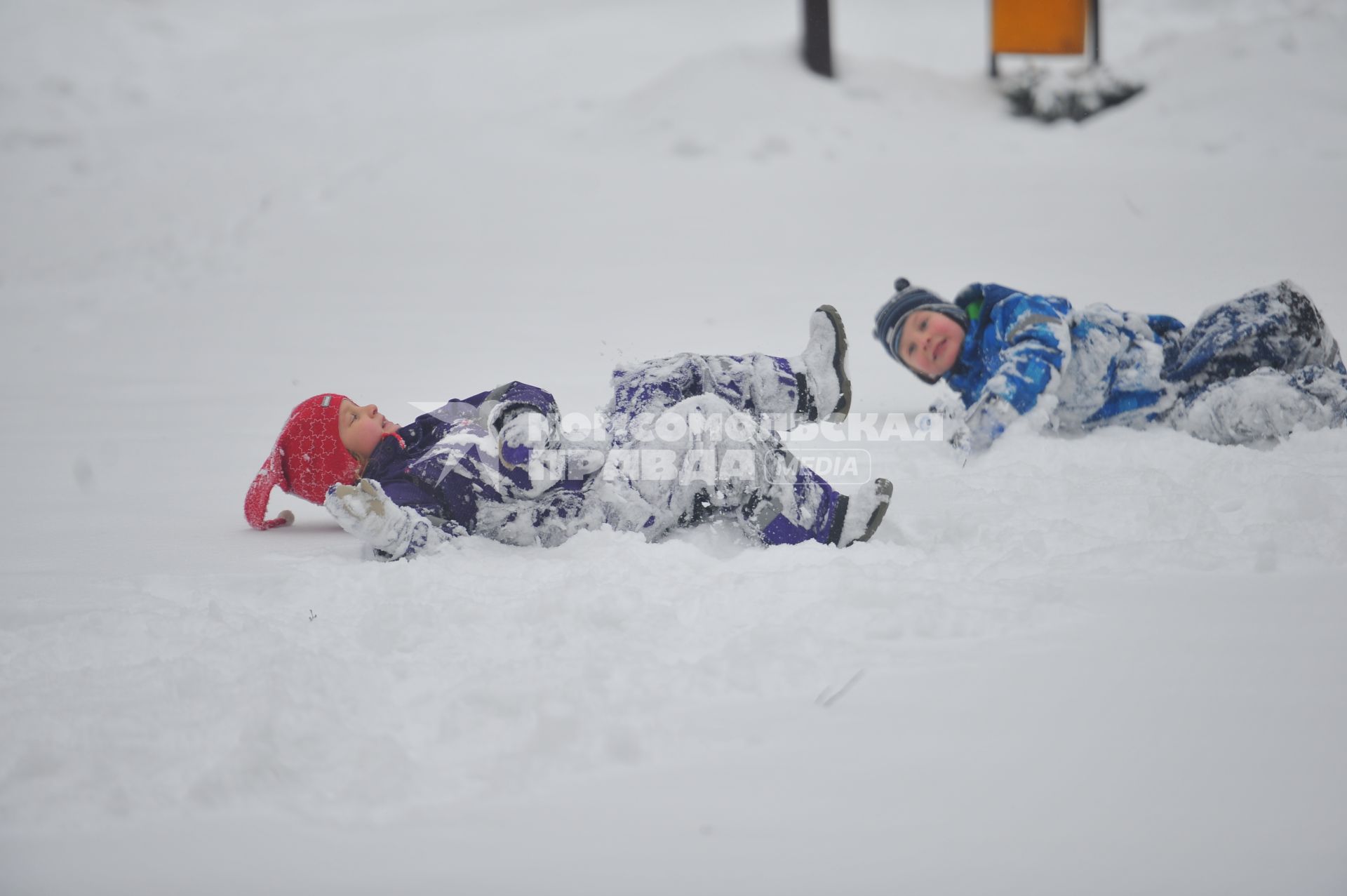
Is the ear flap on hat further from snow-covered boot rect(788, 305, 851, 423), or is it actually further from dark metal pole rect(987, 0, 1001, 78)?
dark metal pole rect(987, 0, 1001, 78)

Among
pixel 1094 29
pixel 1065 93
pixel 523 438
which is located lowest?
pixel 523 438

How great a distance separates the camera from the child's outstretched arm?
2.97 metres

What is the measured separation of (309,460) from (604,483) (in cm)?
76

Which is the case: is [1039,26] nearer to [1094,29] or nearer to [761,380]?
[1094,29]

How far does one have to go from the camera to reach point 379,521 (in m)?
2.21

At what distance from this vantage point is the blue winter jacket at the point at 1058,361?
2990 mm

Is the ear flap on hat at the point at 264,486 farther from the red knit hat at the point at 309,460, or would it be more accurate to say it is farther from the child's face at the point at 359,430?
the child's face at the point at 359,430

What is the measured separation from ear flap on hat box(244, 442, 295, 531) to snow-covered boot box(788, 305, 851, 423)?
1340 millimetres

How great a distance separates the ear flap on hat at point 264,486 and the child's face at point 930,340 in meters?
1.86

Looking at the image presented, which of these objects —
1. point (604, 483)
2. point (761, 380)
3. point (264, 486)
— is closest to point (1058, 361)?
point (761, 380)

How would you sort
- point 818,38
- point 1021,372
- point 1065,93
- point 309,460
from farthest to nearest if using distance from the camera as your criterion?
1. point 818,38
2. point 1065,93
3. point 1021,372
4. point 309,460

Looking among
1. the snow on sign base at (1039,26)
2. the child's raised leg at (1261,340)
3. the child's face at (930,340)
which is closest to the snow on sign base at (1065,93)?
the snow on sign base at (1039,26)

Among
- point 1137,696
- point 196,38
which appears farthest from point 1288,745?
point 196,38

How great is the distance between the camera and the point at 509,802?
1.34 meters
